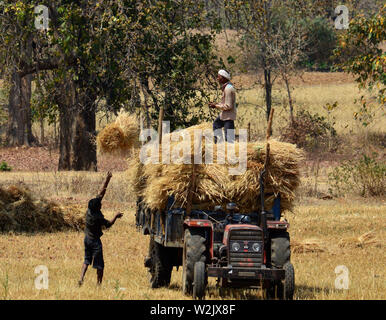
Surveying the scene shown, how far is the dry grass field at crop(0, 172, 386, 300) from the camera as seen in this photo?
36.3 ft

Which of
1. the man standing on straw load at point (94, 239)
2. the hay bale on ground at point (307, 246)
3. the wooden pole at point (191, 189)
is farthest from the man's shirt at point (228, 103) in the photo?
the hay bale on ground at point (307, 246)

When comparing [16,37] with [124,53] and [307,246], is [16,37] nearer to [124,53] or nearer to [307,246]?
[124,53]

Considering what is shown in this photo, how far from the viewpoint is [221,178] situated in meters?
11.0

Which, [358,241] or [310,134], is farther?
[310,134]

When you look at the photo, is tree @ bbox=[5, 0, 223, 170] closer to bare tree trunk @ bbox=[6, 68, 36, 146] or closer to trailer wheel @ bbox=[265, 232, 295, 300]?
trailer wheel @ bbox=[265, 232, 295, 300]

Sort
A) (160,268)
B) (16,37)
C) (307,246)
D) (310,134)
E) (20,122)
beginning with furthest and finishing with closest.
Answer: (20,122) → (310,134) → (16,37) → (307,246) → (160,268)

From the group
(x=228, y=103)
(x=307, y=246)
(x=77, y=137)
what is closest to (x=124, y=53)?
(x=77, y=137)

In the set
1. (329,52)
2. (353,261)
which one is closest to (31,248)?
(353,261)

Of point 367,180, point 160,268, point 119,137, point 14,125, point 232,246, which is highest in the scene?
point 14,125

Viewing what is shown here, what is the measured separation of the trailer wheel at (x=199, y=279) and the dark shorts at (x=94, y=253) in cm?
199

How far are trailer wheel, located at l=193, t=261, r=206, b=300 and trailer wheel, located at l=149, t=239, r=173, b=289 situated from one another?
1.78m

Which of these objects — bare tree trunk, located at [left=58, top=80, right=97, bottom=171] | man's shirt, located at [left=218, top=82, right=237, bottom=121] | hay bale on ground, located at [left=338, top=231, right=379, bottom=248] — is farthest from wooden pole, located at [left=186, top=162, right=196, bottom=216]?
bare tree trunk, located at [left=58, top=80, right=97, bottom=171]

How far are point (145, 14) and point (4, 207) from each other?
8491 mm

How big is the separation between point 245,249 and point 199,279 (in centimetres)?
72
